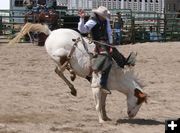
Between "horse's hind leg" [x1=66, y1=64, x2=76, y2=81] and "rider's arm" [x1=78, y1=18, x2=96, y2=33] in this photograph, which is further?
"horse's hind leg" [x1=66, y1=64, x2=76, y2=81]

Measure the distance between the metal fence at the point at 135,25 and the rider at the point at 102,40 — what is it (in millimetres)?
15839

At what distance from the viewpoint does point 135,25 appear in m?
24.4

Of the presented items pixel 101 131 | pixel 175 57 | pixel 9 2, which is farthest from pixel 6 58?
pixel 9 2

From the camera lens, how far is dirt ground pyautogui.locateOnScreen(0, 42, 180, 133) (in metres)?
6.91

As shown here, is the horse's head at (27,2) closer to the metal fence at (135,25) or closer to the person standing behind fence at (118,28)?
the metal fence at (135,25)

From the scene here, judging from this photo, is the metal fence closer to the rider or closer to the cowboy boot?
the rider

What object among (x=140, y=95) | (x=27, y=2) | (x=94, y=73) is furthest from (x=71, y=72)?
(x=27, y=2)

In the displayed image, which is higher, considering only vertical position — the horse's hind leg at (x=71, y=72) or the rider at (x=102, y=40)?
the rider at (x=102, y=40)

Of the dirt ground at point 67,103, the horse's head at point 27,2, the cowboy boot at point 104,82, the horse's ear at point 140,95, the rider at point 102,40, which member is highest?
the horse's head at point 27,2

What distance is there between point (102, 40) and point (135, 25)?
17.1 meters

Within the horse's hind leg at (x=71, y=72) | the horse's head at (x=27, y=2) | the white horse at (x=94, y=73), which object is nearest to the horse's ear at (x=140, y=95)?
the white horse at (x=94, y=73)

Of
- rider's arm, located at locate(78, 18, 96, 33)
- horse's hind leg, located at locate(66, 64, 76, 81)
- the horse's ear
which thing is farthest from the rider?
horse's hind leg, located at locate(66, 64, 76, 81)

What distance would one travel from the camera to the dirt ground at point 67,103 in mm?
6914

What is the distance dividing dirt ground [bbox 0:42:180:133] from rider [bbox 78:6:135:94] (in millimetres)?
A: 723
